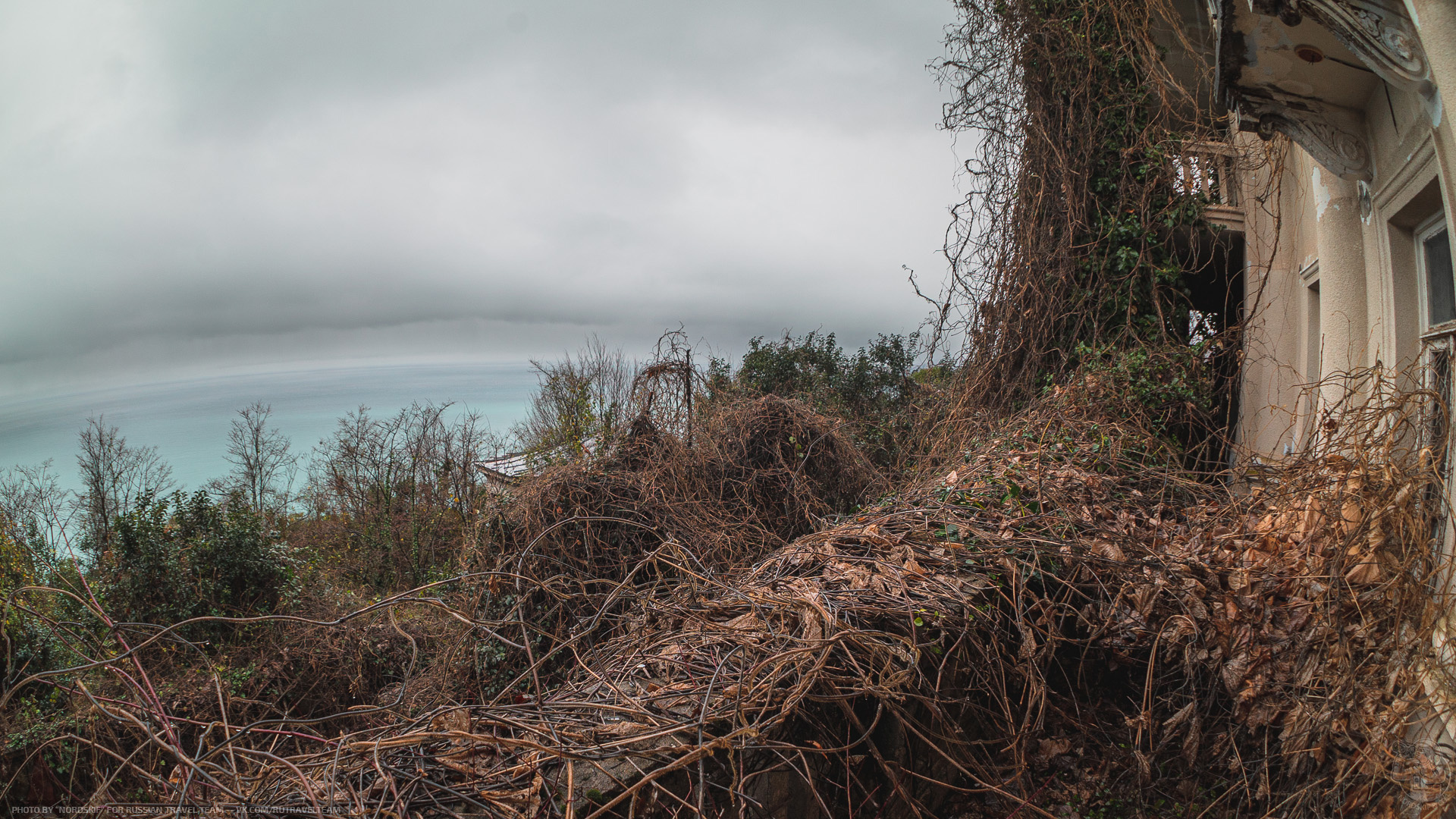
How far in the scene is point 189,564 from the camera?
35.1 feet

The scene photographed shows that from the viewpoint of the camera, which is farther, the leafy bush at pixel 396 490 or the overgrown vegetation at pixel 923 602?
the leafy bush at pixel 396 490

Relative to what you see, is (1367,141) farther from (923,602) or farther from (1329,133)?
(923,602)

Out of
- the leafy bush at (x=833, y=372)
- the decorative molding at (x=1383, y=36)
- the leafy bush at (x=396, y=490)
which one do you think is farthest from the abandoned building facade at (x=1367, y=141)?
the leafy bush at (x=396, y=490)

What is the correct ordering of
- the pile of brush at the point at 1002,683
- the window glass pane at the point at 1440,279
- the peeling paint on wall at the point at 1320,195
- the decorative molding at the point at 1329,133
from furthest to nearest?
the peeling paint on wall at the point at 1320,195, the decorative molding at the point at 1329,133, the window glass pane at the point at 1440,279, the pile of brush at the point at 1002,683

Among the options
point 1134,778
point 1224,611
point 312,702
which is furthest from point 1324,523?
point 312,702

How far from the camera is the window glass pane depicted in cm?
421

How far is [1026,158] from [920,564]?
7.42 m

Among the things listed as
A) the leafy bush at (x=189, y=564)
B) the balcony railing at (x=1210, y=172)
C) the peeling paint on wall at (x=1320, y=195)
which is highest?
the balcony railing at (x=1210, y=172)

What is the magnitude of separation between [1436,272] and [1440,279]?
0.08m

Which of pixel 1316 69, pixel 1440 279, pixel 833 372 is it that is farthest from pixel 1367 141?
pixel 833 372

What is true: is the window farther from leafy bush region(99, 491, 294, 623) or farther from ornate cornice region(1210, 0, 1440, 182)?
leafy bush region(99, 491, 294, 623)

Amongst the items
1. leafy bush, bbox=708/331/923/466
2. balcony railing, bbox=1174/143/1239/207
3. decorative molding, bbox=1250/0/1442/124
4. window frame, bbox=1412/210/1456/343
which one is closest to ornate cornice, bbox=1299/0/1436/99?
decorative molding, bbox=1250/0/1442/124

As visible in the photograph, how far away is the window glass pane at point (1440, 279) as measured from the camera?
4.21 metres

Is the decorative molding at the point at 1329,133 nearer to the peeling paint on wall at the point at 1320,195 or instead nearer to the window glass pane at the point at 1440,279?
the window glass pane at the point at 1440,279
